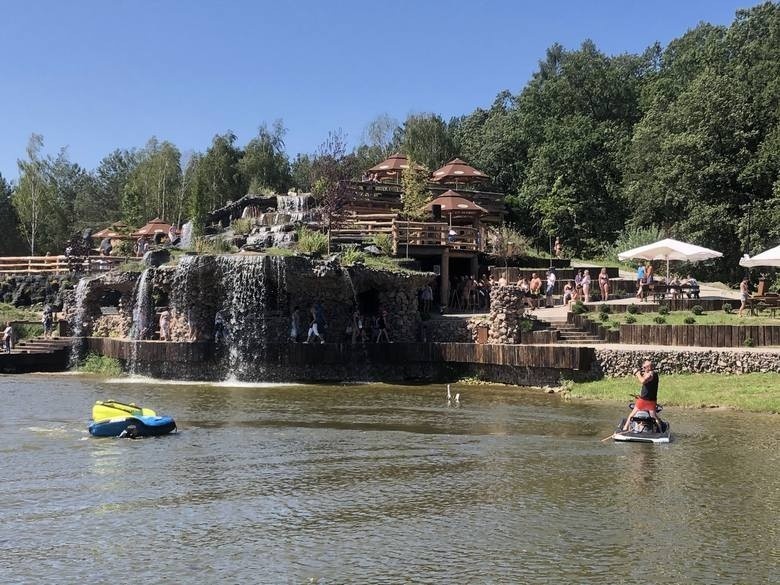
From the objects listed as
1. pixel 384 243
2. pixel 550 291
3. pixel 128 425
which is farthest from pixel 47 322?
pixel 128 425

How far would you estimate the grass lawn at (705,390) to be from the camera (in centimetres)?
2006

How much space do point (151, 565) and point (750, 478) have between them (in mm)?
9186

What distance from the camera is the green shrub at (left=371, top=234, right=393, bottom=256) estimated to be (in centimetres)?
3597

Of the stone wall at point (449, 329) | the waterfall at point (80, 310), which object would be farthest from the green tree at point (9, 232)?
the stone wall at point (449, 329)

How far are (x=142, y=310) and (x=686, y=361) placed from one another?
21.6 m

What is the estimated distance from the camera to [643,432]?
16.0 meters

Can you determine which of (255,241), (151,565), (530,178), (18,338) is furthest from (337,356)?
(530,178)

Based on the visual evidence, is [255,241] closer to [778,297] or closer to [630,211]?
[778,297]

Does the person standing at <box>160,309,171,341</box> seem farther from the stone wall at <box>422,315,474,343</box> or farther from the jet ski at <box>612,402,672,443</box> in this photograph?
the jet ski at <box>612,402,672,443</box>

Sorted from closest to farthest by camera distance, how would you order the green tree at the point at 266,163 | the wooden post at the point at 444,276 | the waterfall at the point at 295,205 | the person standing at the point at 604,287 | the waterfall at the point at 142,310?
1. the waterfall at the point at 142,310
2. the person standing at the point at 604,287
3. the wooden post at the point at 444,276
4. the waterfall at the point at 295,205
5. the green tree at the point at 266,163

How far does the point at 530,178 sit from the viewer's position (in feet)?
196

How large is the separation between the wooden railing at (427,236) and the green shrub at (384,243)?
334 millimetres

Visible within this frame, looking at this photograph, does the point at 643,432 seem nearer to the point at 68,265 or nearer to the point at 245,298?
the point at 245,298

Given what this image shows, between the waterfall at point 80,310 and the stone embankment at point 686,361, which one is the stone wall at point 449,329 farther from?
the waterfall at point 80,310
